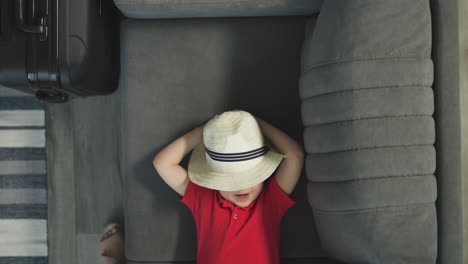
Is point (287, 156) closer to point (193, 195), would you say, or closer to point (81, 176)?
point (193, 195)

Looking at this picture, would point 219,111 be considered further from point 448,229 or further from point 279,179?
point 448,229

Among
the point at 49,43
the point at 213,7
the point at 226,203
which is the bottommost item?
the point at 226,203

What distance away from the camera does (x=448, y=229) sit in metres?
0.87

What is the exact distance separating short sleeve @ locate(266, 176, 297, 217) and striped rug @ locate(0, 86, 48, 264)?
→ 945 millimetres

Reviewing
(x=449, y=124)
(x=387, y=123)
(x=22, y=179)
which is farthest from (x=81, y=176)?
(x=449, y=124)

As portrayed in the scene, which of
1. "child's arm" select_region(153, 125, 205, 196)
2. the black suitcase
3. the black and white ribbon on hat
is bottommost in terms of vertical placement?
"child's arm" select_region(153, 125, 205, 196)

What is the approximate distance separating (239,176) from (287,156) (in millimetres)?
167

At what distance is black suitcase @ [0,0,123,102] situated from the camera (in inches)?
38.9

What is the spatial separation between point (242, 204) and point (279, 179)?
0.45 feet

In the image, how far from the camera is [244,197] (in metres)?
1.09

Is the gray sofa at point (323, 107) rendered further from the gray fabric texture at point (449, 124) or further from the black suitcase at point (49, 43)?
the black suitcase at point (49, 43)

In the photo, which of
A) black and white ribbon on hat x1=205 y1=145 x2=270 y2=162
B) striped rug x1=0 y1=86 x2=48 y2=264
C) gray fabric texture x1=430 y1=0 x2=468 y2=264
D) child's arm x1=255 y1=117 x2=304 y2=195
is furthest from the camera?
striped rug x1=0 y1=86 x2=48 y2=264

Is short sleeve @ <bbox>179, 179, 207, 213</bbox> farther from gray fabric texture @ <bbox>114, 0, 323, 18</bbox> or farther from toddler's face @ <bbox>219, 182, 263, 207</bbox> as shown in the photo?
gray fabric texture @ <bbox>114, 0, 323, 18</bbox>

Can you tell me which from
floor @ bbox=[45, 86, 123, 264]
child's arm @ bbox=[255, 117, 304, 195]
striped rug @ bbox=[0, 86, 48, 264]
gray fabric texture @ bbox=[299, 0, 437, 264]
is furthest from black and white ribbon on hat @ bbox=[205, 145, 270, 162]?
striped rug @ bbox=[0, 86, 48, 264]
